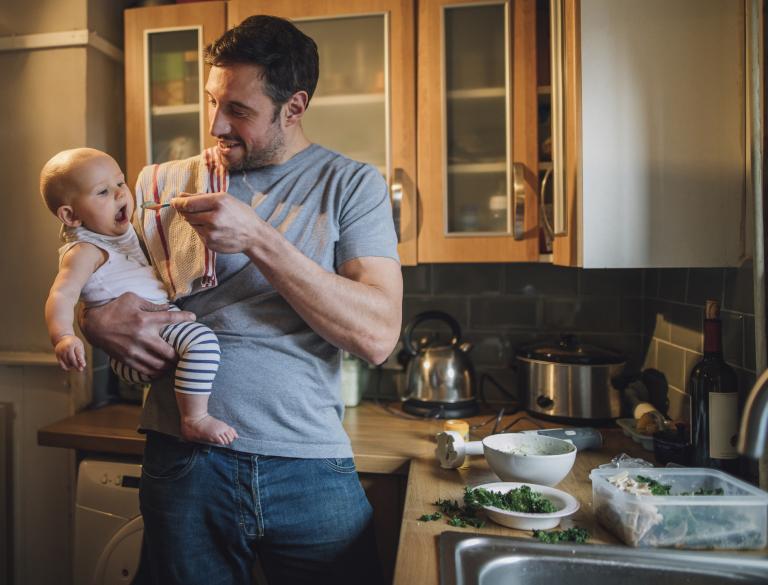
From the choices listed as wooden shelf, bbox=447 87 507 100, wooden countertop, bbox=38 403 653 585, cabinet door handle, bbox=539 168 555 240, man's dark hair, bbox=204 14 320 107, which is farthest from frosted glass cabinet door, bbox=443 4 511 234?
man's dark hair, bbox=204 14 320 107

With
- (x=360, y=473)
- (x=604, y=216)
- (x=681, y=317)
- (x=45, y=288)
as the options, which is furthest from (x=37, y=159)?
(x=681, y=317)

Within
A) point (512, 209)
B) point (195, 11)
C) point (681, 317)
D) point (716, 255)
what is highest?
point (195, 11)

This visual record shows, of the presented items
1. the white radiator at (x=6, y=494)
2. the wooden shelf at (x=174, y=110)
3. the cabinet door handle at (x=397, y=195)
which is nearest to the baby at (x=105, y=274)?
the cabinet door handle at (x=397, y=195)

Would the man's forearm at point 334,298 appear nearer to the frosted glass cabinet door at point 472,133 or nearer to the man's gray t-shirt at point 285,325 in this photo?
the man's gray t-shirt at point 285,325

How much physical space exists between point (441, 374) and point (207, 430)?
0.94 meters

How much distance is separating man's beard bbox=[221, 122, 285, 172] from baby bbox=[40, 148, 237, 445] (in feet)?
0.72

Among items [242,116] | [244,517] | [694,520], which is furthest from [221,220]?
[694,520]

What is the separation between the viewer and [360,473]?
1.59 meters

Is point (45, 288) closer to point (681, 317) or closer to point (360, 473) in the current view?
point (360, 473)

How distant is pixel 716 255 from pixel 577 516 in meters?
0.66

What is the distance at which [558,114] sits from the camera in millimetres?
1561

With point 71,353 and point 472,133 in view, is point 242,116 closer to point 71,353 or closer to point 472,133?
point 71,353

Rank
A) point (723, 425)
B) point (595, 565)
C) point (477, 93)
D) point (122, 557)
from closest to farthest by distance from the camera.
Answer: point (595, 565) < point (723, 425) < point (122, 557) < point (477, 93)

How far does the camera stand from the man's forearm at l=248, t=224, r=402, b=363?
107cm
